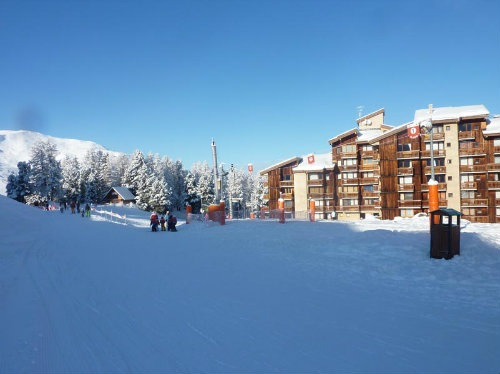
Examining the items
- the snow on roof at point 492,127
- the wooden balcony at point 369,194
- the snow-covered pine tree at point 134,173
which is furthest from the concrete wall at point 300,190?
the snow-covered pine tree at point 134,173

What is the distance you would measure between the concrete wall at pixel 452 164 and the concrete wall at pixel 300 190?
1993 cm

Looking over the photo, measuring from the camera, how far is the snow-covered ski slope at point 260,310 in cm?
486

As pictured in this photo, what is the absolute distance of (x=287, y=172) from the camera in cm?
5372

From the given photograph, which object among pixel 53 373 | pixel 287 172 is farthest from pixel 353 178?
pixel 53 373

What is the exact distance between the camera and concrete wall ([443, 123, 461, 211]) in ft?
134

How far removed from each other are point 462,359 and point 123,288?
7949mm

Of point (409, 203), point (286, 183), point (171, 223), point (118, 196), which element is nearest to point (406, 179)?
point (409, 203)

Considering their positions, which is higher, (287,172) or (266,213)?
(287,172)

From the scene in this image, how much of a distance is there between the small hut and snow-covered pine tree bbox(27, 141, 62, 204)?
894 centimetres

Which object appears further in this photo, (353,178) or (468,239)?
(353,178)

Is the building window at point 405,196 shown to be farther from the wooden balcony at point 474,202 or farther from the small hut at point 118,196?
the small hut at point 118,196

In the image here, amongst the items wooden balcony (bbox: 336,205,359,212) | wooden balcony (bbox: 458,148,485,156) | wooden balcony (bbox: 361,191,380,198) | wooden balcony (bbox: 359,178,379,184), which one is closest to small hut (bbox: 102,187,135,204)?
wooden balcony (bbox: 336,205,359,212)

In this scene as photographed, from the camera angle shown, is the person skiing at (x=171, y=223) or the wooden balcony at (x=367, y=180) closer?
the person skiing at (x=171, y=223)

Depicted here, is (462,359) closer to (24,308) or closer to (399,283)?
(399,283)
